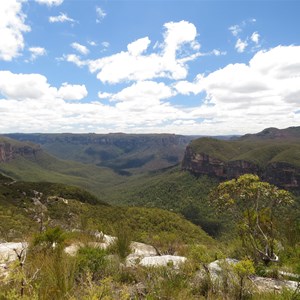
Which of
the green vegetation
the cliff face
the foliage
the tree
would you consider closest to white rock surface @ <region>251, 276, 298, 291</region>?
the tree

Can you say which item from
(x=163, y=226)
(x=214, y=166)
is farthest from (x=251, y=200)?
(x=214, y=166)

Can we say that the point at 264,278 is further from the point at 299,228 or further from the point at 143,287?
the point at 299,228

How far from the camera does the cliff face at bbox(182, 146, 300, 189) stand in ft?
419

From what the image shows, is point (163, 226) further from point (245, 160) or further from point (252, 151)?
point (252, 151)

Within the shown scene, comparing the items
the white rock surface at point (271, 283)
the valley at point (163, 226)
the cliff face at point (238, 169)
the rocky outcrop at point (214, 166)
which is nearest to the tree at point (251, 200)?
the valley at point (163, 226)

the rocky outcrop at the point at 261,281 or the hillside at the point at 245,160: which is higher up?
the rocky outcrop at the point at 261,281

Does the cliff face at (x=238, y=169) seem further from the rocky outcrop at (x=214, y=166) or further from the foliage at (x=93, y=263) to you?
the foliage at (x=93, y=263)

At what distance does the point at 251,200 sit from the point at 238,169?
14810 cm

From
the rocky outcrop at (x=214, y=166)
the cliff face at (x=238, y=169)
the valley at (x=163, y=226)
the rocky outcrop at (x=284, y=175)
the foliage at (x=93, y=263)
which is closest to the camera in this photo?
the valley at (x=163, y=226)

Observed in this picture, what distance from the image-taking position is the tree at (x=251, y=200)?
31.8 ft

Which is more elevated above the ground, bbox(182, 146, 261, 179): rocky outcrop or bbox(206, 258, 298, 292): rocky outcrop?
bbox(206, 258, 298, 292): rocky outcrop

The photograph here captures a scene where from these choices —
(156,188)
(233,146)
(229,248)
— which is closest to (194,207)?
(156,188)

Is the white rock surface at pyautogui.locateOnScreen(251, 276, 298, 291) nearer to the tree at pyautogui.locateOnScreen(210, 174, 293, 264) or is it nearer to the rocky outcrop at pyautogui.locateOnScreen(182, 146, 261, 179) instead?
the tree at pyautogui.locateOnScreen(210, 174, 293, 264)

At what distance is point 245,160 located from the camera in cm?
14950
